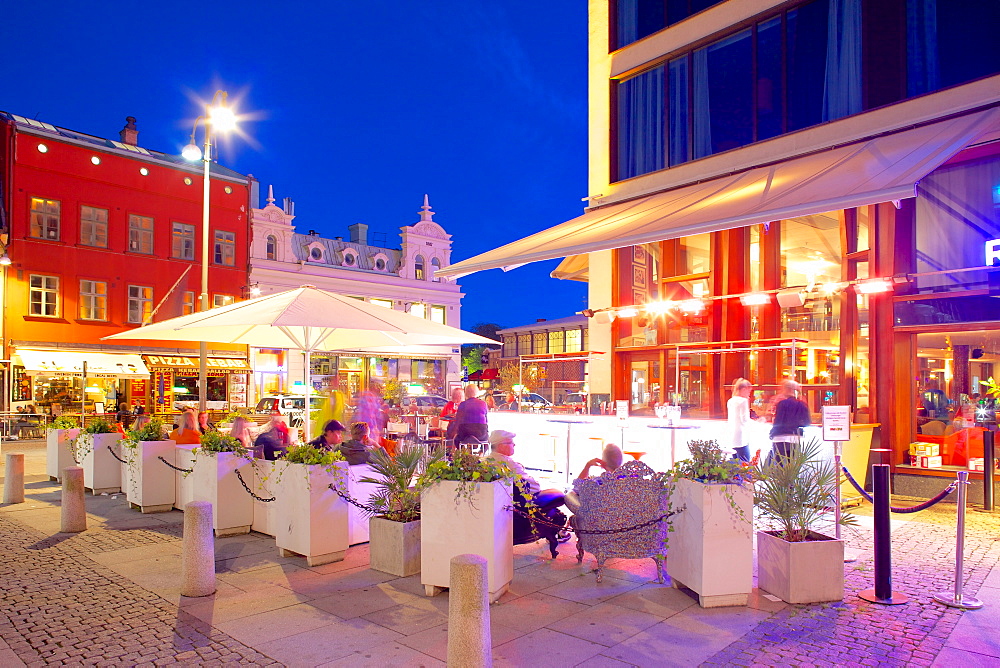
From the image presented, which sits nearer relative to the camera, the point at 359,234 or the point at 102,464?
the point at 102,464

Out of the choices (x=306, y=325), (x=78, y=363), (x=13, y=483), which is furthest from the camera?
(x=78, y=363)

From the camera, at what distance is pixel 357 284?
40844 millimetres

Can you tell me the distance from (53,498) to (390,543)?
24.7 feet

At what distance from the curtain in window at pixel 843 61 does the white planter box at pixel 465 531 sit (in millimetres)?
9477

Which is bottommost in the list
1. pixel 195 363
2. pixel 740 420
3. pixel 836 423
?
pixel 740 420

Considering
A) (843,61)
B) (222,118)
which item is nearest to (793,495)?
(843,61)

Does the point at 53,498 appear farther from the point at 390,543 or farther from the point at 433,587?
the point at 433,587

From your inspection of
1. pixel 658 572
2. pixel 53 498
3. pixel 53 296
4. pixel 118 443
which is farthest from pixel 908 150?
pixel 53 296

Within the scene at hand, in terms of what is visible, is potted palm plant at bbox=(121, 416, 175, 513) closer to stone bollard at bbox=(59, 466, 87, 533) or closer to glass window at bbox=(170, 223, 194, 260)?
stone bollard at bbox=(59, 466, 87, 533)

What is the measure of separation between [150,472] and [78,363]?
20.7 m

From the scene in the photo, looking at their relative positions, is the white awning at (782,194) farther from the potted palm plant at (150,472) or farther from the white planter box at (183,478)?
the potted palm plant at (150,472)

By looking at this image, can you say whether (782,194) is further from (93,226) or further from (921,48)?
(93,226)

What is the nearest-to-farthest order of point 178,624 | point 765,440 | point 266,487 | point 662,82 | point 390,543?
point 178,624 → point 390,543 → point 266,487 → point 765,440 → point 662,82

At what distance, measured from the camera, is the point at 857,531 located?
835 centimetres
